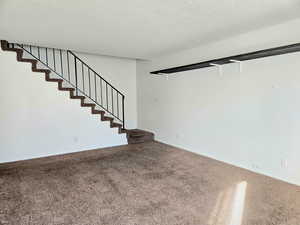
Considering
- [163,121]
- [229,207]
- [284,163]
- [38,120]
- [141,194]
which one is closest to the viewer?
[229,207]

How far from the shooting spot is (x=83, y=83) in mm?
6387

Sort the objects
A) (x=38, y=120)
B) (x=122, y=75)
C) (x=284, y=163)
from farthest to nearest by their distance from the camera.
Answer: (x=122, y=75) → (x=38, y=120) → (x=284, y=163)

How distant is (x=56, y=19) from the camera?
304cm

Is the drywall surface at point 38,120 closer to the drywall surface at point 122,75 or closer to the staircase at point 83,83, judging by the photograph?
the staircase at point 83,83

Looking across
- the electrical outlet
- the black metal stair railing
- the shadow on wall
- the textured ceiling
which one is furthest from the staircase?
the electrical outlet

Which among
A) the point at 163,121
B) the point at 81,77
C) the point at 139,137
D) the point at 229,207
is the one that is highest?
the point at 81,77

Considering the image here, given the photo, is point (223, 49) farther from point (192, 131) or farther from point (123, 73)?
point (123, 73)

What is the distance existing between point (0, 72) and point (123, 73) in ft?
11.4

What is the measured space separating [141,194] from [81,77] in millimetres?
4394

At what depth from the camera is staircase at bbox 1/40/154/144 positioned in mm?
5570

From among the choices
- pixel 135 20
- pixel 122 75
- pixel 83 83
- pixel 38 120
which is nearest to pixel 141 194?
pixel 135 20

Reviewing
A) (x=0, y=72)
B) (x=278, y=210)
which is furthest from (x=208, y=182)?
(x=0, y=72)

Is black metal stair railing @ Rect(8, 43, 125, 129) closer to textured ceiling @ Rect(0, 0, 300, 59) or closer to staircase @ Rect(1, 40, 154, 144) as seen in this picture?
staircase @ Rect(1, 40, 154, 144)

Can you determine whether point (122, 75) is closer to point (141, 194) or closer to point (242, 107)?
point (242, 107)
